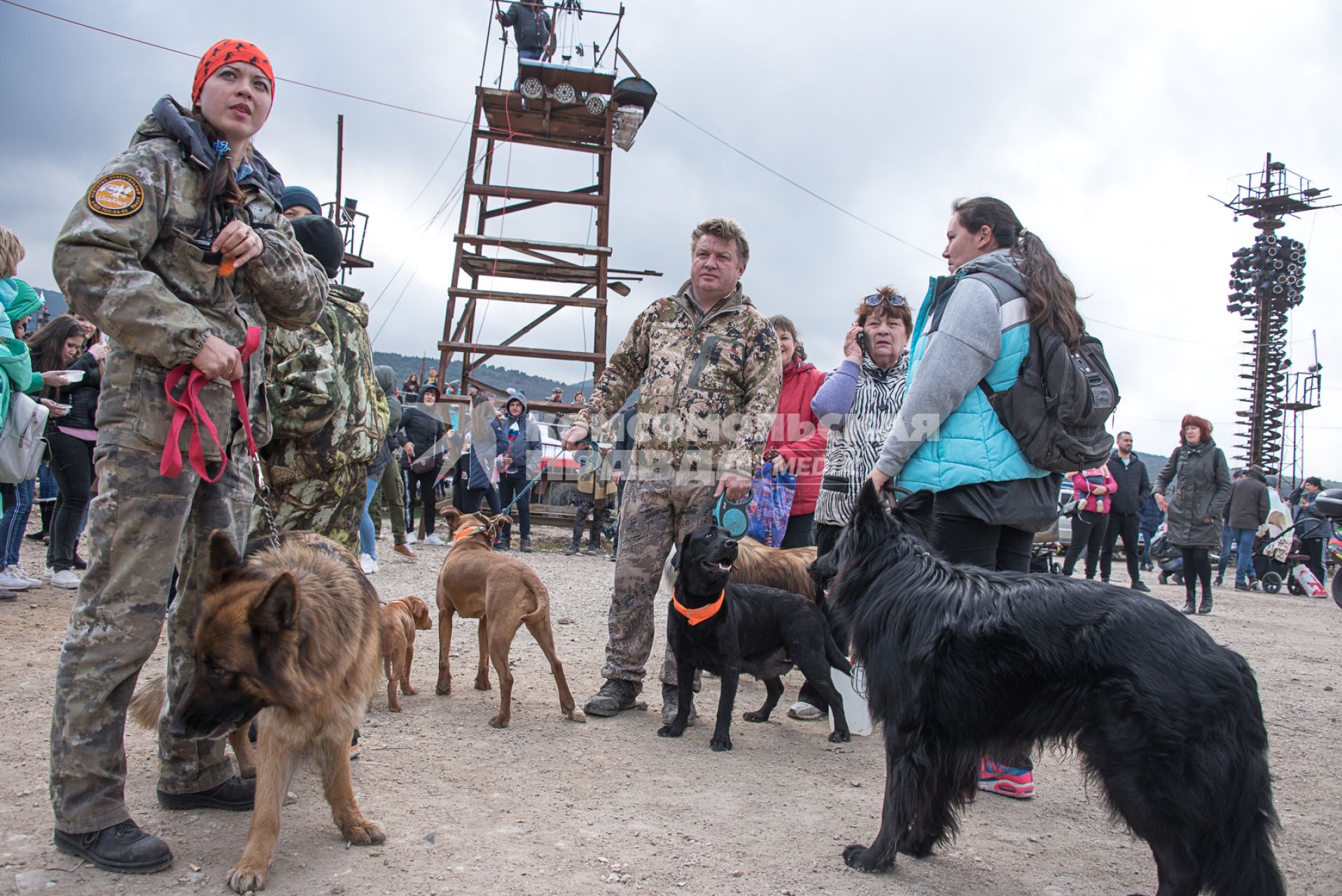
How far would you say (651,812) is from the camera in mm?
3119

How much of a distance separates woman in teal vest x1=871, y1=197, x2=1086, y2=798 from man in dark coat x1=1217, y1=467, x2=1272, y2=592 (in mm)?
12985

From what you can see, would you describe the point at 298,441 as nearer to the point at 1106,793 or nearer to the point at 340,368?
the point at 340,368

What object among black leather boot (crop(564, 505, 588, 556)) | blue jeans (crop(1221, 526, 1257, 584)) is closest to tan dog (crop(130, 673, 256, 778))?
black leather boot (crop(564, 505, 588, 556))

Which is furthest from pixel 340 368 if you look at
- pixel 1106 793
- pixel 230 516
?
pixel 1106 793

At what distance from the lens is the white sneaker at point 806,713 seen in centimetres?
473

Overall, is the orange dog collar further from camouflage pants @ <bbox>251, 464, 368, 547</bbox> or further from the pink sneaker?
camouflage pants @ <bbox>251, 464, 368, 547</bbox>

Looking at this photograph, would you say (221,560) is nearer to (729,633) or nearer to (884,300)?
(729,633)

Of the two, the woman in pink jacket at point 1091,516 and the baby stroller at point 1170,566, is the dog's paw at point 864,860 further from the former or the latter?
the baby stroller at point 1170,566

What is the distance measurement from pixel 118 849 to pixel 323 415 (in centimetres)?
167

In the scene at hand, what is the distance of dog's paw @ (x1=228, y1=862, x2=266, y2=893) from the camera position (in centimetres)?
233

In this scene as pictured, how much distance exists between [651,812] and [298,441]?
2.09 metres

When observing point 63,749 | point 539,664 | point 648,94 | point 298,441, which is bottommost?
point 539,664

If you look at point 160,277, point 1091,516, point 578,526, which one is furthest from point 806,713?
point 1091,516

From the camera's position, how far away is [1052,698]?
248cm
